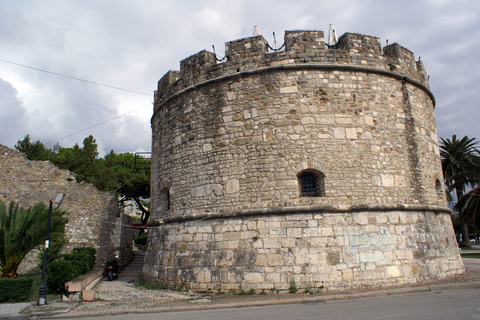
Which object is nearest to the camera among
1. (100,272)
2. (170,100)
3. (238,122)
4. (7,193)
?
(238,122)

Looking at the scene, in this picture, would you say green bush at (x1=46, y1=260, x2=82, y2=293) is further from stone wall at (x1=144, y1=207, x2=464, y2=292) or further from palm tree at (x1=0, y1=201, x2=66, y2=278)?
stone wall at (x1=144, y1=207, x2=464, y2=292)

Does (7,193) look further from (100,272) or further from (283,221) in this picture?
(283,221)

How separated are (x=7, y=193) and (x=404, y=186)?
15.1 metres

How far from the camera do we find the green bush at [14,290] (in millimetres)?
8203

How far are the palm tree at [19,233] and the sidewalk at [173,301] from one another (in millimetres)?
1663

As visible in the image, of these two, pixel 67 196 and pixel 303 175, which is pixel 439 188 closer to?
pixel 303 175

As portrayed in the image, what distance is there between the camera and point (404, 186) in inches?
333

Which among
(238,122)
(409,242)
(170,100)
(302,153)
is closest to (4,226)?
(170,100)

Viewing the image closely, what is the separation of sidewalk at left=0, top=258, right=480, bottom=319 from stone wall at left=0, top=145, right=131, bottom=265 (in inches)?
239

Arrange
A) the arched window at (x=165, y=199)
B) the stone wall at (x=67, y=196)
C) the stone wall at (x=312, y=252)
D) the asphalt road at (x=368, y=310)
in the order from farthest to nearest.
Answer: the stone wall at (x=67, y=196), the arched window at (x=165, y=199), the stone wall at (x=312, y=252), the asphalt road at (x=368, y=310)

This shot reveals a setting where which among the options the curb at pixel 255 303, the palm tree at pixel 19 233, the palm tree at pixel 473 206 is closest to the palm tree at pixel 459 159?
the palm tree at pixel 473 206

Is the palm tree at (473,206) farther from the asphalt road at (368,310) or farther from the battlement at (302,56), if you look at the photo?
the asphalt road at (368,310)

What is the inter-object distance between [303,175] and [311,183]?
0.93ft

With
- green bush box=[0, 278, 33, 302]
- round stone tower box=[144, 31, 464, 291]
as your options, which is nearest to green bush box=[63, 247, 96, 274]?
green bush box=[0, 278, 33, 302]
